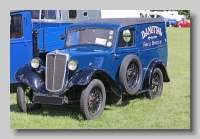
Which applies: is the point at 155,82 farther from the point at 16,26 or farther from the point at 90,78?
the point at 16,26

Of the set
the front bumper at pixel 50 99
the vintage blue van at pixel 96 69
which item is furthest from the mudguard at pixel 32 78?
the front bumper at pixel 50 99

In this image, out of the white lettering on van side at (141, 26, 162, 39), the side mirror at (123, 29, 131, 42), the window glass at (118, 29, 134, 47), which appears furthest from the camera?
the white lettering on van side at (141, 26, 162, 39)

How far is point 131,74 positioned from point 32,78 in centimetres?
185

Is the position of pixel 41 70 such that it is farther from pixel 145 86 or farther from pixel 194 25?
pixel 194 25

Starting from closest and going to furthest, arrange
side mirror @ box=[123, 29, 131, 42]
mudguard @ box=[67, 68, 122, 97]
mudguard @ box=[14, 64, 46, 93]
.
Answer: mudguard @ box=[67, 68, 122, 97] < mudguard @ box=[14, 64, 46, 93] < side mirror @ box=[123, 29, 131, 42]

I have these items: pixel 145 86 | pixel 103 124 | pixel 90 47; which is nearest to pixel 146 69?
pixel 145 86

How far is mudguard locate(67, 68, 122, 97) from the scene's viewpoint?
6422 mm

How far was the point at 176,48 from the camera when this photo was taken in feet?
63.1

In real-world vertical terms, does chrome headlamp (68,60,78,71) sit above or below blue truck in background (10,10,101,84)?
below

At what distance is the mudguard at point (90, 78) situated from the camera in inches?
253

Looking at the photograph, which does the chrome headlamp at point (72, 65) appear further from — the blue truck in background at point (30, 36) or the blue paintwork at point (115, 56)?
the blue truck in background at point (30, 36)

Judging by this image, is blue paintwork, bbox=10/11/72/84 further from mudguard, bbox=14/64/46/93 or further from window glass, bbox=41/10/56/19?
mudguard, bbox=14/64/46/93

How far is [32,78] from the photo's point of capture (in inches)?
273

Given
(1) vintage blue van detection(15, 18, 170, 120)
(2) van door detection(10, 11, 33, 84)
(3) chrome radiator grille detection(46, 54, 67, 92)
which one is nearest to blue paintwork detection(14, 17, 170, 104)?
(1) vintage blue van detection(15, 18, 170, 120)
